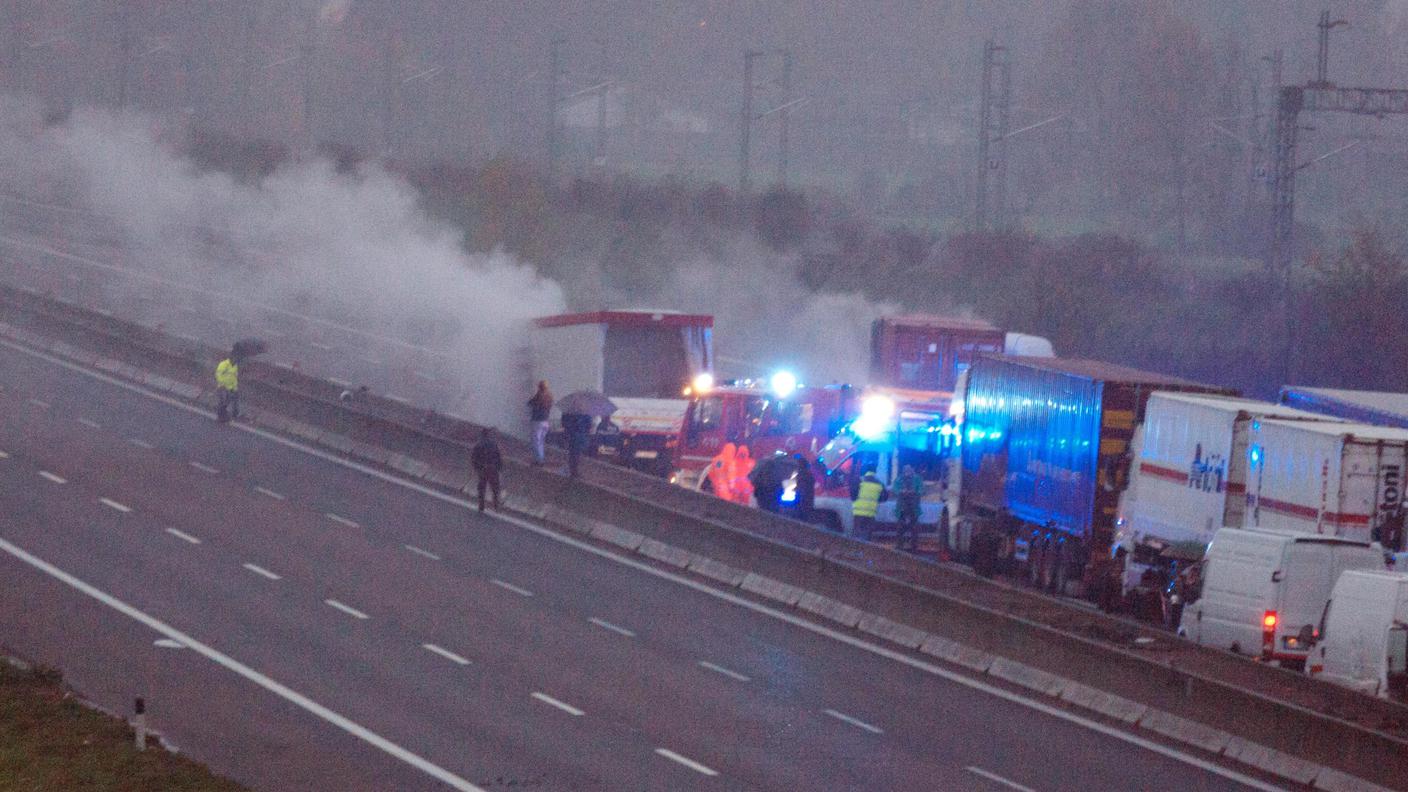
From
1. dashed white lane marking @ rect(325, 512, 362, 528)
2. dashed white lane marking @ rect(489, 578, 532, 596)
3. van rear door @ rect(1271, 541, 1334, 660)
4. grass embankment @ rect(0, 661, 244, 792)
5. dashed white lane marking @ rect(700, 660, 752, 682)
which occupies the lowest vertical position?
dashed white lane marking @ rect(700, 660, 752, 682)

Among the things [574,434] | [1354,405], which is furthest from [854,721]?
[1354,405]

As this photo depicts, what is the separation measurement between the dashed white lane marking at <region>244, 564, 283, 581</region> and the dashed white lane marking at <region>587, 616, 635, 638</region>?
4.60m

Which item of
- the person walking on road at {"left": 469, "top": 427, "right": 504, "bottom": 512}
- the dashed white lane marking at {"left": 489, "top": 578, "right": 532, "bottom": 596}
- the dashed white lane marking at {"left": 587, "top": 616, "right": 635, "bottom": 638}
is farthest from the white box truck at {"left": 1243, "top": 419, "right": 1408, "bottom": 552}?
the person walking on road at {"left": 469, "top": 427, "right": 504, "bottom": 512}

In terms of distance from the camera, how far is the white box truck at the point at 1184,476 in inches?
1077

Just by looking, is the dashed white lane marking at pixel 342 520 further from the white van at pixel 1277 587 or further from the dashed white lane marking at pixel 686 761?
the white van at pixel 1277 587

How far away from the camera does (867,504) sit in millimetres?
32656

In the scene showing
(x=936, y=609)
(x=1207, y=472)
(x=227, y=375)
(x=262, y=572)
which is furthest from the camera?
(x=227, y=375)

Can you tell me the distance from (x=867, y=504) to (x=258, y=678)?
15218 millimetres

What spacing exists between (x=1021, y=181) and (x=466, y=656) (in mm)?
95318

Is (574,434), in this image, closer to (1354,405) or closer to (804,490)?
(804,490)

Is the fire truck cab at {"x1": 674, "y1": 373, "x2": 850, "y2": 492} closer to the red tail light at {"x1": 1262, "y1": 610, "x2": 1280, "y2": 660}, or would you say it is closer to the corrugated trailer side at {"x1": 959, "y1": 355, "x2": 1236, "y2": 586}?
the corrugated trailer side at {"x1": 959, "y1": 355, "x2": 1236, "y2": 586}

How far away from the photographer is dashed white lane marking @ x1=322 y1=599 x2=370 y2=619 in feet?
75.5

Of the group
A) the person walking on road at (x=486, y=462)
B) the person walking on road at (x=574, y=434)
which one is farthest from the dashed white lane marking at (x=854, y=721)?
the person walking on road at (x=574, y=434)

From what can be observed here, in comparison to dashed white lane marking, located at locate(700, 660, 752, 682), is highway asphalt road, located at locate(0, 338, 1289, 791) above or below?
above
